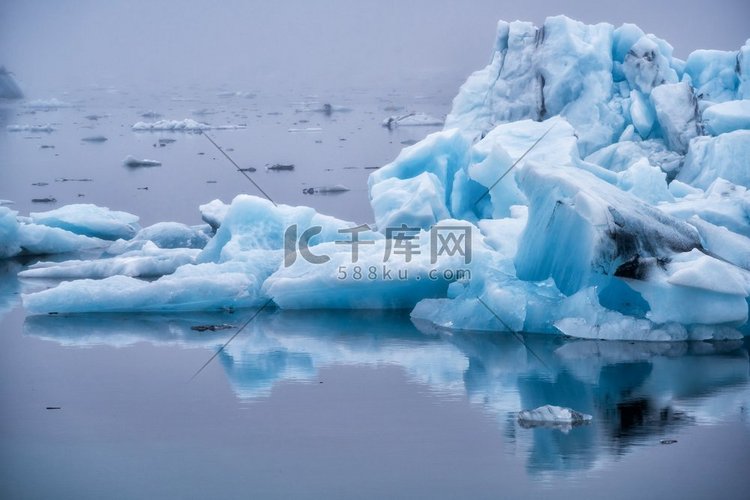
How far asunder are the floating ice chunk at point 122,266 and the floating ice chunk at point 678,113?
184 inches

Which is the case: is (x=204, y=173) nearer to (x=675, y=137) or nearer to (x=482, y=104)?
(x=482, y=104)

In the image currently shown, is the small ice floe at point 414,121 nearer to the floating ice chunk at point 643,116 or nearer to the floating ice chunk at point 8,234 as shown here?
the floating ice chunk at point 643,116

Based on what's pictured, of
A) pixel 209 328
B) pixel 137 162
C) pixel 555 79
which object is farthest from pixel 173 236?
pixel 137 162

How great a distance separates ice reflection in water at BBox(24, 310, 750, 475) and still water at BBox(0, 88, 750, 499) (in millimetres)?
15

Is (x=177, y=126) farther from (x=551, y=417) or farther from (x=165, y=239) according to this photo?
(x=551, y=417)

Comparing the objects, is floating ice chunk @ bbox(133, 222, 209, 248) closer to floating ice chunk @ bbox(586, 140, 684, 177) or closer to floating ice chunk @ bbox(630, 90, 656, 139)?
floating ice chunk @ bbox(586, 140, 684, 177)

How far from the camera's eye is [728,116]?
10422 millimetres

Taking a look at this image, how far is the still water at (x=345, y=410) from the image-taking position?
4.88 m

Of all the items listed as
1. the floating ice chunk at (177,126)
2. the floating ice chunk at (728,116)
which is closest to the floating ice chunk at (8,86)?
the floating ice chunk at (177,126)

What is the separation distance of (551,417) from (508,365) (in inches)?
46.5

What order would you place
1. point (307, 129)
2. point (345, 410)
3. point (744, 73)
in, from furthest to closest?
point (307, 129), point (744, 73), point (345, 410)

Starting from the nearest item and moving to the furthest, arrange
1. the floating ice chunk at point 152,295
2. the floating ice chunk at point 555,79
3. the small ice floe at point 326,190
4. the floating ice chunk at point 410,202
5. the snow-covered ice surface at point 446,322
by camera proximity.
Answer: the snow-covered ice surface at point 446,322, the floating ice chunk at point 152,295, the floating ice chunk at point 410,202, the floating ice chunk at point 555,79, the small ice floe at point 326,190

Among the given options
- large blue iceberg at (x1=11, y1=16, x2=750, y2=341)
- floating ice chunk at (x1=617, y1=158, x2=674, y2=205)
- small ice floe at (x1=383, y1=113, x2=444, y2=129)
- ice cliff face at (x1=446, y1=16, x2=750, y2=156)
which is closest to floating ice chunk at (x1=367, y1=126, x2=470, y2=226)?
large blue iceberg at (x1=11, y1=16, x2=750, y2=341)

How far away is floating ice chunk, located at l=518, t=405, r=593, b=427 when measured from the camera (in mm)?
5492
